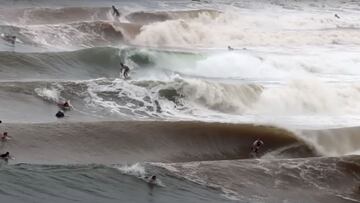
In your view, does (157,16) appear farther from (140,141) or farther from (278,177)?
(278,177)

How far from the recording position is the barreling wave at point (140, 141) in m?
18.0

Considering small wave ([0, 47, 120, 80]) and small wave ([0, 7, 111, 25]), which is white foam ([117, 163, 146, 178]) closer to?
small wave ([0, 47, 120, 80])

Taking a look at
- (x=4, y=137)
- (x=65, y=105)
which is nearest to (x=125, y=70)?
(x=65, y=105)

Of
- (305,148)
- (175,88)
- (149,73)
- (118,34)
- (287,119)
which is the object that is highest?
(118,34)

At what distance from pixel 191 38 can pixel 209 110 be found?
55.6ft

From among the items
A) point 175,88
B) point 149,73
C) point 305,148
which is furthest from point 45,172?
point 149,73

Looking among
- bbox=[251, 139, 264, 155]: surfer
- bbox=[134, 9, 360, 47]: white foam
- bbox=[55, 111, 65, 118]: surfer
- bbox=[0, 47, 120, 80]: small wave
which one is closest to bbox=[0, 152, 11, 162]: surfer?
bbox=[55, 111, 65, 118]: surfer

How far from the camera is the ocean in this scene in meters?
16.3

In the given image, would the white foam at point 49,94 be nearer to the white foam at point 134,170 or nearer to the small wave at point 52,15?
the white foam at point 134,170

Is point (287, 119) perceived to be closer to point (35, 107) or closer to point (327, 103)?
point (327, 103)

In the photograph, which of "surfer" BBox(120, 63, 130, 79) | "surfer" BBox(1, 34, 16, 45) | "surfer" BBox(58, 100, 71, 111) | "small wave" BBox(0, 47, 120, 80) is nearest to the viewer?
"surfer" BBox(58, 100, 71, 111)

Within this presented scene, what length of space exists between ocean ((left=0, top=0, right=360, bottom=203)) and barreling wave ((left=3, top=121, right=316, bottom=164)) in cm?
6

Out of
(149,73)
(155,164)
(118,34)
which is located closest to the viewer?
(155,164)

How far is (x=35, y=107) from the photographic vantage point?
73.4ft
